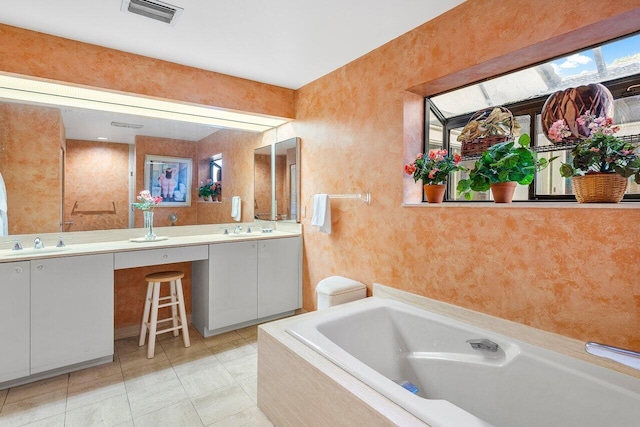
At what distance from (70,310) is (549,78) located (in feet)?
11.1

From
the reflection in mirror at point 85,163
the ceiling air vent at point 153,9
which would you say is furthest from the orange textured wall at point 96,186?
the ceiling air vent at point 153,9

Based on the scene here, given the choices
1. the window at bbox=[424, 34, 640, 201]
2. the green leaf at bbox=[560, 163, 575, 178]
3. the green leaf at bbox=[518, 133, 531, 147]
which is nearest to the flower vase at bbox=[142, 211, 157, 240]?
the window at bbox=[424, 34, 640, 201]

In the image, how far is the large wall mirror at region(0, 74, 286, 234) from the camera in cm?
243

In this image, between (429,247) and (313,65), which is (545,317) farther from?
(313,65)

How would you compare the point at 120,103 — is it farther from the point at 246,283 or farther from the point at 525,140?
the point at 525,140

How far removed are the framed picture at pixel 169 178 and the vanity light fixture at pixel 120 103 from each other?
0.42 m

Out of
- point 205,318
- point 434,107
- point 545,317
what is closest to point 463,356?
point 545,317

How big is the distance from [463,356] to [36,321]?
2658 mm

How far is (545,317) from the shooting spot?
64.6 inches

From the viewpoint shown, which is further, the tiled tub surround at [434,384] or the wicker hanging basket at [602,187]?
the wicker hanging basket at [602,187]

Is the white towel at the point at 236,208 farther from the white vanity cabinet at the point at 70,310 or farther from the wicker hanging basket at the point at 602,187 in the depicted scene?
the wicker hanging basket at the point at 602,187

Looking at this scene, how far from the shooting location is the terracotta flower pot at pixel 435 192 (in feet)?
7.11

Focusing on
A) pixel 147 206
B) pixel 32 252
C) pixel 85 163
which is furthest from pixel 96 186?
pixel 32 252

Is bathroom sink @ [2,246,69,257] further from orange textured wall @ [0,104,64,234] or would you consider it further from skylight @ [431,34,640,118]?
skylight @ [431,34,640,118]
